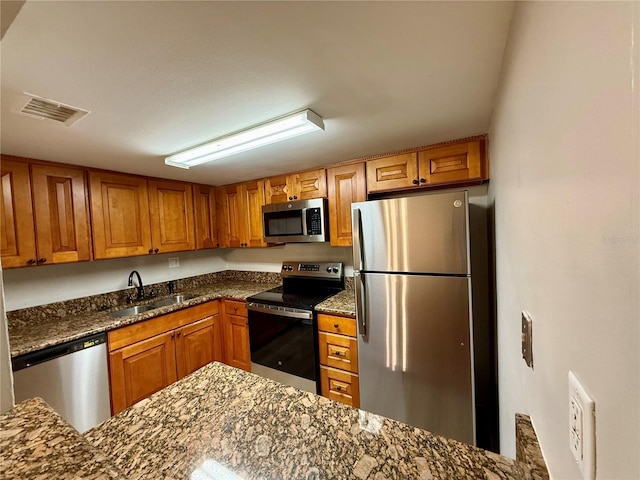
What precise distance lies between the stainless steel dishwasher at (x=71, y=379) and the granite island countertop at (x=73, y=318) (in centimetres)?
6

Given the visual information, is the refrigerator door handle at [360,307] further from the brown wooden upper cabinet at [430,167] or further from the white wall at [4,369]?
the white wall at [4,369]

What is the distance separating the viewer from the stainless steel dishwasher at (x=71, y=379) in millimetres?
1571

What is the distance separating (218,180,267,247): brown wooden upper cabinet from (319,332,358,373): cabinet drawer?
4.16ft

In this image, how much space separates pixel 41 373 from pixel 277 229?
6.25 ft

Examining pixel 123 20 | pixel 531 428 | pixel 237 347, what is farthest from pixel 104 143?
pixel 531 428

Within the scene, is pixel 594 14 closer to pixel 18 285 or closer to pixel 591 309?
pixel 591 309

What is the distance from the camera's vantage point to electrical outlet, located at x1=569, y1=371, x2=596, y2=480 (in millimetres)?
359

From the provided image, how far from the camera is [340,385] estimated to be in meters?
2.06

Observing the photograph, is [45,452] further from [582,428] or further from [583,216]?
[583,216]

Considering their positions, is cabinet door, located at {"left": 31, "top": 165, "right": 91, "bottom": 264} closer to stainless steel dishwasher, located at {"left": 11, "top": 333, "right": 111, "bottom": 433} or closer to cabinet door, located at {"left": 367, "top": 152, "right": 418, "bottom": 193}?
stainless steel dishwasher, located at {"left": 11, "top": 333, "right": 111, "bottom": 433}

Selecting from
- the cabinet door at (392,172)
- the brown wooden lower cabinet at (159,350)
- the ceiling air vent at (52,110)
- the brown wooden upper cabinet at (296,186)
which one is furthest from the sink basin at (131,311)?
the cabinet door at (392,172)

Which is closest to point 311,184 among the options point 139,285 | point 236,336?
point 236,336

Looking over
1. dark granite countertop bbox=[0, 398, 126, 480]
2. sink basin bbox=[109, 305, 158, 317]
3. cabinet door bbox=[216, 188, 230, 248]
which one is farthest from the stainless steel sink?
dark granite countertop bbox=[0, 398, 126, 480]

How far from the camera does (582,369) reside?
0.39 meters
